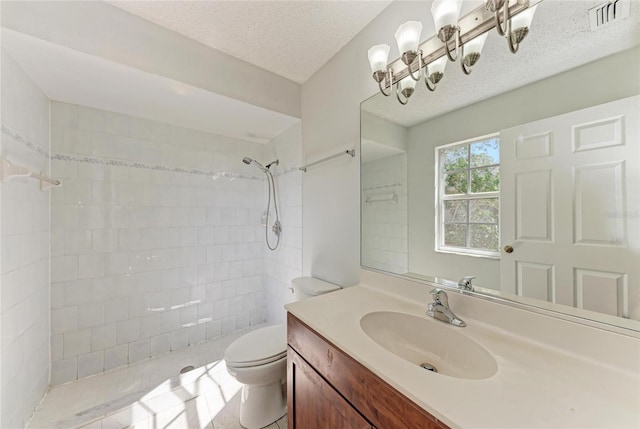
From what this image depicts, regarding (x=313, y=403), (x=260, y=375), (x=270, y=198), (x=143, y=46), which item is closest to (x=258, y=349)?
(x=260, y=375)

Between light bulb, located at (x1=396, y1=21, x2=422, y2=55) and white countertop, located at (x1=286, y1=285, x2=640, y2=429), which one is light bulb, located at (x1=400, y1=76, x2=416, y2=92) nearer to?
light bulb, located at (x1=396, y1=21, x2=422, y2=55)

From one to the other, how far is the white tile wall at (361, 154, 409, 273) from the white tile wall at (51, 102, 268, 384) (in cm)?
152

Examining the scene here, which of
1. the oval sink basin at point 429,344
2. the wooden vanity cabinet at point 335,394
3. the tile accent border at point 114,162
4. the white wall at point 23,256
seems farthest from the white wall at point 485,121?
the white wall at point 23,256

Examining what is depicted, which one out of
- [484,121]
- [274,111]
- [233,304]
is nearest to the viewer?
[484,121]

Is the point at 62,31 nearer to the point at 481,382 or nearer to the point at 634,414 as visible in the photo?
the point at 481,382

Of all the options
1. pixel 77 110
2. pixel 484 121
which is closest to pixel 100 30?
pixel 77 110

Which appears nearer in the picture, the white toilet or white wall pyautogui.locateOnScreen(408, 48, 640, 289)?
white wall pyautogui.locateOnScreen(408, 48, 640, 289)

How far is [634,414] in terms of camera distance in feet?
1.62

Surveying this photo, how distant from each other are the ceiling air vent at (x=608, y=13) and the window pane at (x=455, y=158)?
46cm

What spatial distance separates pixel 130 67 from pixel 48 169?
1.02 metres

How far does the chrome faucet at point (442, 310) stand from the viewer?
90cm

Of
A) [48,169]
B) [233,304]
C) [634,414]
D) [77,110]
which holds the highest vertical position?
[77,110]

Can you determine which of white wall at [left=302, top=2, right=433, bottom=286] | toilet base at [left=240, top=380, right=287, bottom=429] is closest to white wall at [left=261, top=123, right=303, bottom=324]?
white wall at [left=302, top=2, right=433, bottom=286]

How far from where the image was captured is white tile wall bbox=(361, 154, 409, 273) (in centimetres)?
126
